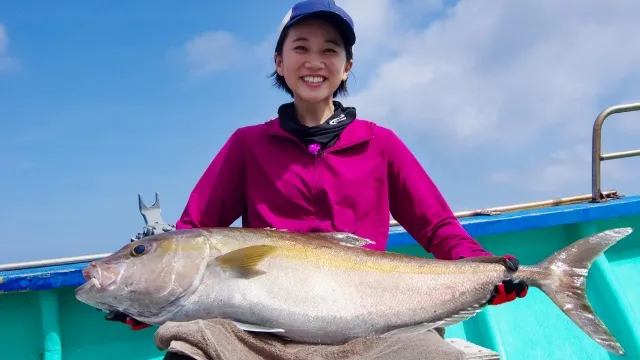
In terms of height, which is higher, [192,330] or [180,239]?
[180,239]

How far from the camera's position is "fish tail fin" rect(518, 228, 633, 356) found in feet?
8.00

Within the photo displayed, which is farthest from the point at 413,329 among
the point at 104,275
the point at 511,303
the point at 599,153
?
the point at 599,153

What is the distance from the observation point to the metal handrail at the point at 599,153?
457 cm

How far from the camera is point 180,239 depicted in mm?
2178

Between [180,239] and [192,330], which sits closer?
[192,330]

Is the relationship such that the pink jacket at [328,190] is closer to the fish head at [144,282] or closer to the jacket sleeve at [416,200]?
the jacket sleeve at [416,200]

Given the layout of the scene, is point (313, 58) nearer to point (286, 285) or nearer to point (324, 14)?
point (324, 14)

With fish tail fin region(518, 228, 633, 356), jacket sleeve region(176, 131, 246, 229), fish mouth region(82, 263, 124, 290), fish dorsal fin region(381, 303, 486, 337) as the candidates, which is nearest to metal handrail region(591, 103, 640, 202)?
fish tail fin region(518, 228, 633, 356)

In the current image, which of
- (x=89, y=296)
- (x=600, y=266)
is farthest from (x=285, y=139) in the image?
(x=600, y=266)

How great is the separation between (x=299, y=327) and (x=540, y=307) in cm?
264

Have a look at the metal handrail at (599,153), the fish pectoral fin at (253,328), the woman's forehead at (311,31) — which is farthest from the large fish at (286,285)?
the metal handrail at (599,153)

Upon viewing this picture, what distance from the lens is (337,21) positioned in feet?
9.29

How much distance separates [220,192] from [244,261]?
861 mm

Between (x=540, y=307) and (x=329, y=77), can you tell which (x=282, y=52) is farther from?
(x=540, y=307)
